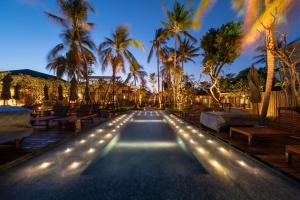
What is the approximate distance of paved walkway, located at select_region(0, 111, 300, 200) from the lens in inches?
124

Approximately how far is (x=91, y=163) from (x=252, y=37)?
867cm

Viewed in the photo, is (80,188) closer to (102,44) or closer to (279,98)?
(279,98)

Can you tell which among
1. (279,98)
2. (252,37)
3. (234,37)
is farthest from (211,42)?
(252,37)

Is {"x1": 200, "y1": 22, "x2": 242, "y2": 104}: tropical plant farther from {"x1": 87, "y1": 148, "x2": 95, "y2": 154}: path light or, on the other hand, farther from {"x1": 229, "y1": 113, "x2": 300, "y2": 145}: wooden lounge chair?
{"x1": 87, "y1": 148, "x2": 95, "y2": 154}: path light

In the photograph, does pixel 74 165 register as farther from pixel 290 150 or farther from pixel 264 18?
pixel 264 18

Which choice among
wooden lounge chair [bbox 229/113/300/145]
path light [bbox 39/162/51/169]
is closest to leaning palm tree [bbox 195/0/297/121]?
wooden lounge chair [bbox 229/113/300/145]

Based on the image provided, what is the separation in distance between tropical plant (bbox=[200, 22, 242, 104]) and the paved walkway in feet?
49.8

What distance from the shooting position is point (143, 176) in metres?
3.88

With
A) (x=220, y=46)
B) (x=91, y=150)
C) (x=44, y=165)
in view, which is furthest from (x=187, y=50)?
(x=44, y=165)

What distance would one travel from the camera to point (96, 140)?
7.22m

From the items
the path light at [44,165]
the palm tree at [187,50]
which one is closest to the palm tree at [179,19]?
the palm tree at [187,50]

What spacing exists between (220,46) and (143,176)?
19174mm

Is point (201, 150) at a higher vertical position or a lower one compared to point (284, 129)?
lower

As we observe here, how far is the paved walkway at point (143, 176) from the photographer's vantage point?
3.15m
